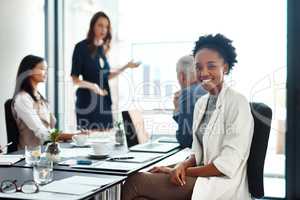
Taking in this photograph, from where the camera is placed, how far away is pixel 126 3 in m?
4.34

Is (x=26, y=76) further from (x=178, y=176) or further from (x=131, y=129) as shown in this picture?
(x=178, y=176)

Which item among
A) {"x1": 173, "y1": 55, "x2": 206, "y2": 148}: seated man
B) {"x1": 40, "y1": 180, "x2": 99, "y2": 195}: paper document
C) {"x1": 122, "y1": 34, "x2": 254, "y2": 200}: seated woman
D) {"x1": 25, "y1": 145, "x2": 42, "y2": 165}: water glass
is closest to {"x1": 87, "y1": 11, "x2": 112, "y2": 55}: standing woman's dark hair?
{"x1": 173, "y1": 55, "x2": 206, "y2": 148}: seated man

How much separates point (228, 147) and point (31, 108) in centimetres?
165

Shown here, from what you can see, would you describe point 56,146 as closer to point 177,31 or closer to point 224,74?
point 224,74

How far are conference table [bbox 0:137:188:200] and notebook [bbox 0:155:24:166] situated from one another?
1.4 inches

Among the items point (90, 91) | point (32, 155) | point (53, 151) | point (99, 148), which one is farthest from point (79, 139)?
point (90, 91)

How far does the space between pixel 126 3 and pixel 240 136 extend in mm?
2589

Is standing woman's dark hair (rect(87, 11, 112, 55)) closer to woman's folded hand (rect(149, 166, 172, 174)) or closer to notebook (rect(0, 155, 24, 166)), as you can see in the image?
notebook (rect(0, 155, 24, 166))

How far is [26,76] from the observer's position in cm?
336

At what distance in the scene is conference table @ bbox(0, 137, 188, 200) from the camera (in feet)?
5.21

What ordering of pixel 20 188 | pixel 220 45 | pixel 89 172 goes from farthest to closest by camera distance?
pixel 220 45
pixel 89 172
pixel 20 188

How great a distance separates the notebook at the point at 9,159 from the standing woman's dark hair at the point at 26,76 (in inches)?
37.2

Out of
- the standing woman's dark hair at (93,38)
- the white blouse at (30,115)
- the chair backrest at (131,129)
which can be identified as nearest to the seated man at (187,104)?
the chair backrest at (131,129)

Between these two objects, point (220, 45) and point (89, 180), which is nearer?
point (89, 180)
